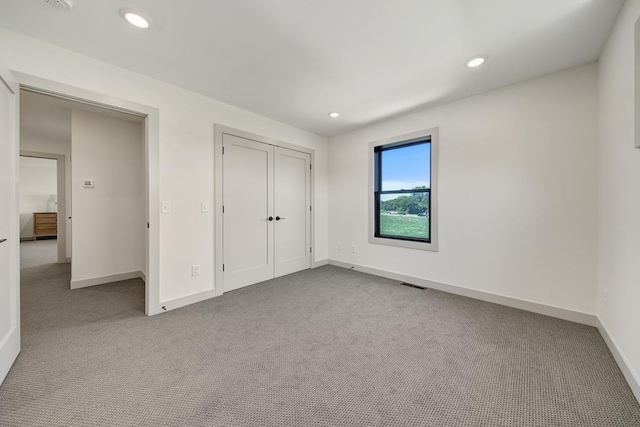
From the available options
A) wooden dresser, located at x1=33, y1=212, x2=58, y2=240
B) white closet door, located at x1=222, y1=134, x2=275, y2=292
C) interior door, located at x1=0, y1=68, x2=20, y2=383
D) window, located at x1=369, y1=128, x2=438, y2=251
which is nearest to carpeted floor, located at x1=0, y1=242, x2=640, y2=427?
interior door, located at x1=0, y1=68, x2=20, y2=383

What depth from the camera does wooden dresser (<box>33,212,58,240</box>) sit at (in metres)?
7.62

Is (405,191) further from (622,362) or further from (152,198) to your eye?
(152,198)

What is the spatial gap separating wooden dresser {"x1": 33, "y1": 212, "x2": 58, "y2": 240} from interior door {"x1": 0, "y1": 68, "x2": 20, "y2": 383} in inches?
323

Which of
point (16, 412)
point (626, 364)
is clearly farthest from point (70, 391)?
point (626, 364)

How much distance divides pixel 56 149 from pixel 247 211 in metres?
4.45

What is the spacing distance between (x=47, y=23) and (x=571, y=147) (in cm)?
455

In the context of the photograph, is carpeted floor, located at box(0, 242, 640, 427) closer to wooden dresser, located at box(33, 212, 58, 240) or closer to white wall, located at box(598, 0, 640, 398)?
white wall, located at box(598, 0, 640, 398)

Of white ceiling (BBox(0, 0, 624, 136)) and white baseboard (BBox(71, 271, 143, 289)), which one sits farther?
white baseboard (BBox(71, 271, 143, 289))

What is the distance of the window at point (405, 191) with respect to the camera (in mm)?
3480

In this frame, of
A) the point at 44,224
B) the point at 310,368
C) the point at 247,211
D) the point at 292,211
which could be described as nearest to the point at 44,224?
the point at 44,224

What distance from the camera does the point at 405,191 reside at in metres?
3.83

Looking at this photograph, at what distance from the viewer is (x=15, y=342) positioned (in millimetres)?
1845

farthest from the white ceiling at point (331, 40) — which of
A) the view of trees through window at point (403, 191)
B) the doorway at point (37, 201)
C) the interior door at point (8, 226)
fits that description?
the doorway at point (37, 201)

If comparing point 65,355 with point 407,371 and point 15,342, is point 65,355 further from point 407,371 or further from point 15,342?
point 407,371
